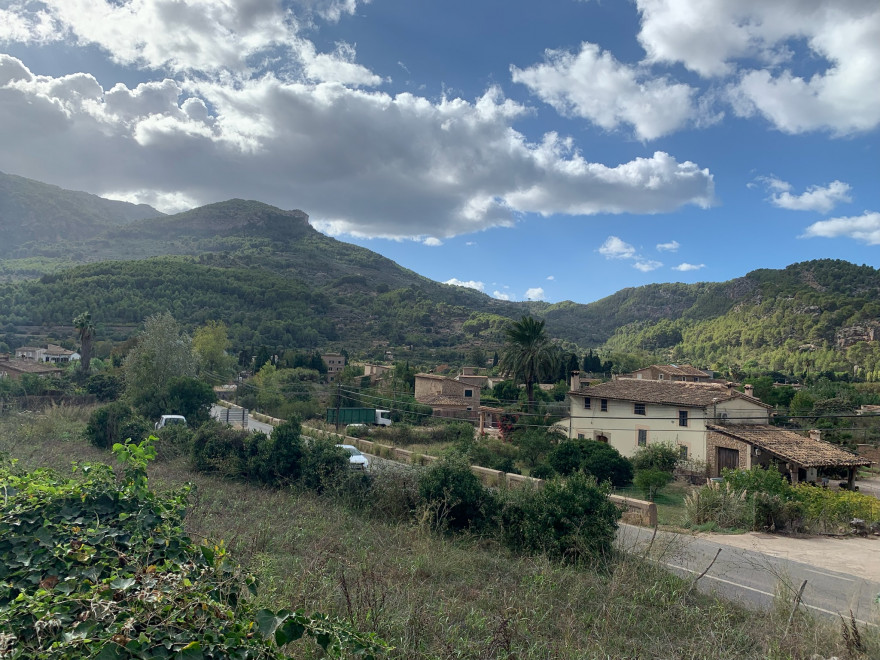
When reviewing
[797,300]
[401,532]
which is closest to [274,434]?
[401,532]

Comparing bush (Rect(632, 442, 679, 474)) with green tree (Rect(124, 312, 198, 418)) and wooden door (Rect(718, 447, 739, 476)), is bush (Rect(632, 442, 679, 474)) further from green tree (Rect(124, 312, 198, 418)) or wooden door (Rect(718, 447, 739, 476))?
green tree (Rect(124, 312, 198, 418))

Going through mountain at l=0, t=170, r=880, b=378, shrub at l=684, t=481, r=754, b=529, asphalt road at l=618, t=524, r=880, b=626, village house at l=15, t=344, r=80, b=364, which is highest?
mountain at l=0, t=170, r=880, b=378

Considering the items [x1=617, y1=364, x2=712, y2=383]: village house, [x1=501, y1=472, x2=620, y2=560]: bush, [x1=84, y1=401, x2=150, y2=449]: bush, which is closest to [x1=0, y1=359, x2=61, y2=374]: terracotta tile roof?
[x1=84, y1=401, x2=150, y2=449]: bush

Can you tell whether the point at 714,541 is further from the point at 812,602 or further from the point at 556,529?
the point at 556,529

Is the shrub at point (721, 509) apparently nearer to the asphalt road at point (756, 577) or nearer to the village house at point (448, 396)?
the asphalt road at point (756, 577)

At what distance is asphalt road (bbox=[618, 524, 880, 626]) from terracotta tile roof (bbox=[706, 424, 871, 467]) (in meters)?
15.2

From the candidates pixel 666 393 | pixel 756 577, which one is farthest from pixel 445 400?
pixel 756 577

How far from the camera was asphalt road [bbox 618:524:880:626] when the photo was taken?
886 cm

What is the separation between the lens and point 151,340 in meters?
30.5

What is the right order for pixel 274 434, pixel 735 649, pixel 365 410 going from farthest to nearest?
pixel 365 410
pixel 274 434
pixel 735 649

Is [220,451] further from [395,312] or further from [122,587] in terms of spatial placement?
[395,312]

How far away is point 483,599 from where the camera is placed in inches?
247

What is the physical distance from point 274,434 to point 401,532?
23.6 ft

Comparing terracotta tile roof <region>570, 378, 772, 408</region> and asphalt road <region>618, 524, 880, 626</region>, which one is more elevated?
terracotta tile roof <region>570, 378, 772, 408</region>
